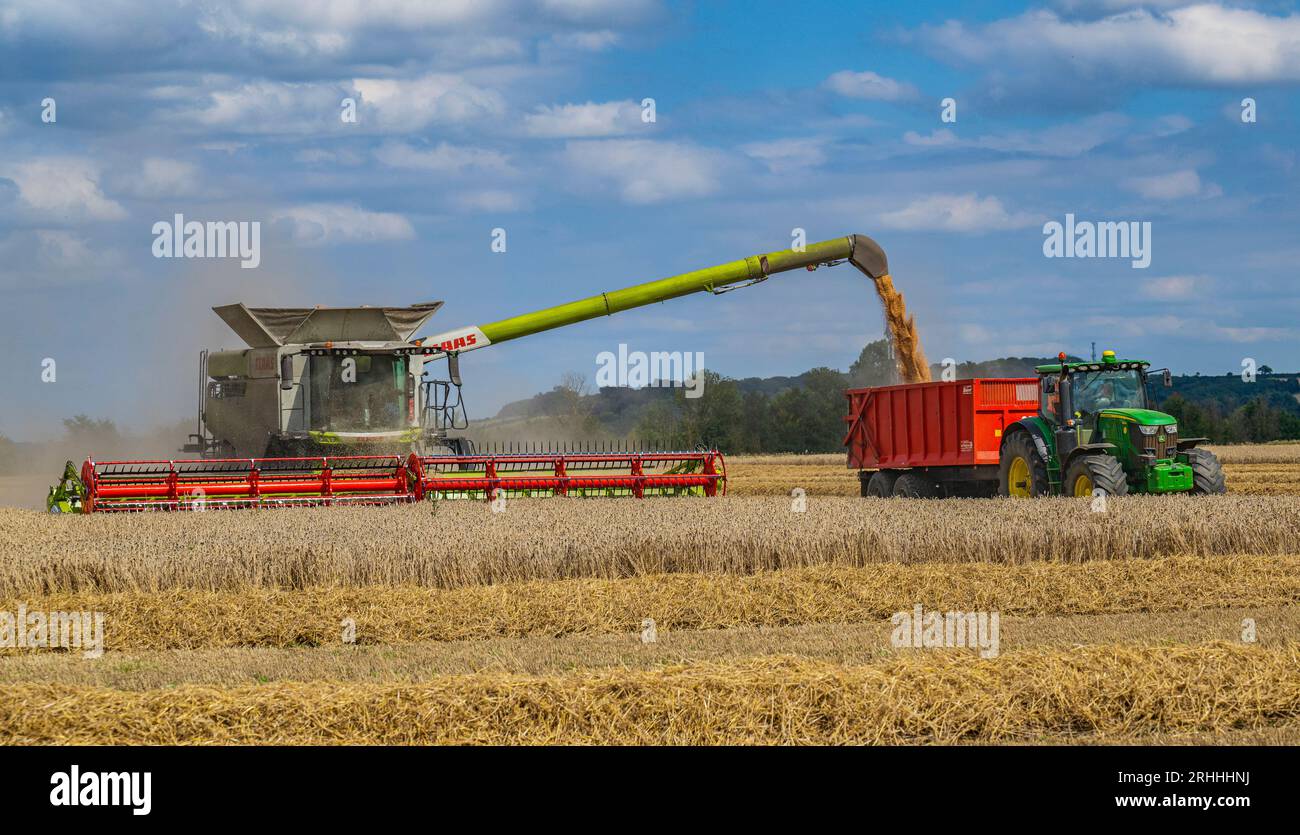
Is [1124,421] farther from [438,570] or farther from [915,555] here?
[438,570]

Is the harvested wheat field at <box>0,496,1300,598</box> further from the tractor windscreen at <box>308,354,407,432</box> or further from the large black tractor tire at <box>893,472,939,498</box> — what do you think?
the large black tractor tire at <box>893,472,939,498</box>

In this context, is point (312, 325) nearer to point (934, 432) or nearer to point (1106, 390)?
point (934, 432)

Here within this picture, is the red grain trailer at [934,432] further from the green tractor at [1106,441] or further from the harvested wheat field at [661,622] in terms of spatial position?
the harvested wheat field at [661,622]

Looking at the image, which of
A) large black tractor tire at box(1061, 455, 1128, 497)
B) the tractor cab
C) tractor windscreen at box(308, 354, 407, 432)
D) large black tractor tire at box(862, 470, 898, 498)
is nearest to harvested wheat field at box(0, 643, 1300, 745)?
large black tractor tire at box(1061, 455, 1128, 497)

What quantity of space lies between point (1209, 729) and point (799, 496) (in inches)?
310

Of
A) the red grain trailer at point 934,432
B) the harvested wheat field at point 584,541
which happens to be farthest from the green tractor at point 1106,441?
the red grain trailer at point 934,432

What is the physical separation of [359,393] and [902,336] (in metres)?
8.02

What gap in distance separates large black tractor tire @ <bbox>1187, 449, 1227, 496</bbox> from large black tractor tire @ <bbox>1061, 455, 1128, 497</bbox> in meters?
0.77

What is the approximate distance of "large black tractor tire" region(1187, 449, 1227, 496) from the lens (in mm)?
15258

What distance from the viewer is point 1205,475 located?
15.4 meters

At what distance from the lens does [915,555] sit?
12.4 m

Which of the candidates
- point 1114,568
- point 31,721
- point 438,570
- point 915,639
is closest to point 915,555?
point 1114,568

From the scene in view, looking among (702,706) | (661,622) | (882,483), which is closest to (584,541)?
(661,622)

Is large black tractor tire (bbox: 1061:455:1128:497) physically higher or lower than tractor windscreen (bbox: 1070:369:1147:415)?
lower
